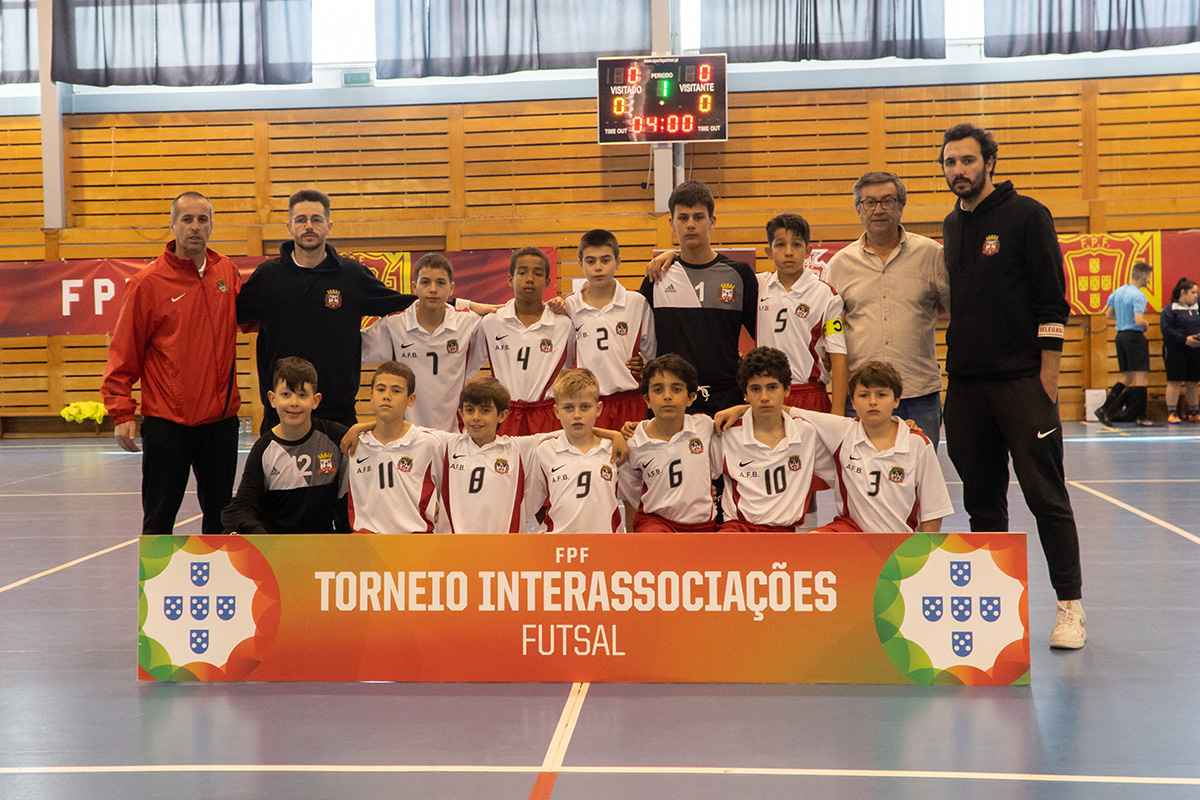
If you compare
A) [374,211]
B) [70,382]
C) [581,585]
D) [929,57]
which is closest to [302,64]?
[374,211]

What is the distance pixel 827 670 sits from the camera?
11.6ft

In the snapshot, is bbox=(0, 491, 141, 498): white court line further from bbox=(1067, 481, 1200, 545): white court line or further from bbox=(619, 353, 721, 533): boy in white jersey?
bbox=(1067, 481, 1200, 545): white court line

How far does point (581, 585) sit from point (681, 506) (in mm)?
740

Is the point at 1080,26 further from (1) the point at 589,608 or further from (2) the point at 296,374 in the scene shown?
(1) the point at 589,608

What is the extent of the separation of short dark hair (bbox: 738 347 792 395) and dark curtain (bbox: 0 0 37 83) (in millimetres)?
13739

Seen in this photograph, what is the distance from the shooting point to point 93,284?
45.5ft

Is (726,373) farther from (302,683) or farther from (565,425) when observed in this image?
(302,683)

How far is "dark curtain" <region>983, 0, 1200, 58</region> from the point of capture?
12.8m

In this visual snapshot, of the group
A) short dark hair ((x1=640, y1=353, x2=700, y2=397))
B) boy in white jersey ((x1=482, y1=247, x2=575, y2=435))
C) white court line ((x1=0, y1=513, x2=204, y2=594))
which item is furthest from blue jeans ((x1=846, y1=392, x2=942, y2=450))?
white court line ((x1=0, y1=513, x2=204, y2=594))

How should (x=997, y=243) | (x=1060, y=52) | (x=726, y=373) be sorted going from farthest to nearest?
(x=1060, y=52) < (x=726, y=373) < (x=997, y=243)

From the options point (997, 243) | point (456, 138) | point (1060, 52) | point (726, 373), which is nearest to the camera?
point (997, 243)

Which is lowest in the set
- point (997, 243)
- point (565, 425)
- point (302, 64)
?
point (565, 425)

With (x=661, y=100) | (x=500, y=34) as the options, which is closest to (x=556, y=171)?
(x=500, y=34)

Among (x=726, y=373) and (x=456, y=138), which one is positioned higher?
(x=456, y=138)
